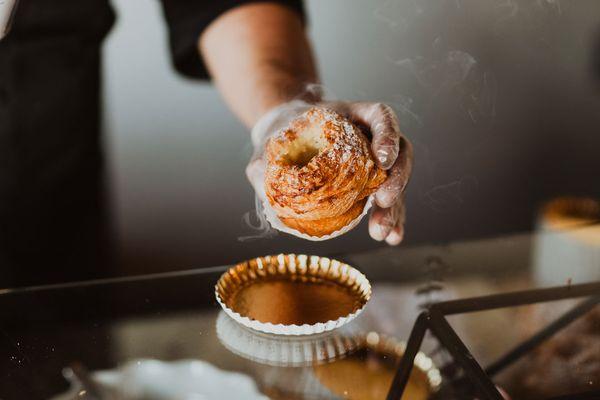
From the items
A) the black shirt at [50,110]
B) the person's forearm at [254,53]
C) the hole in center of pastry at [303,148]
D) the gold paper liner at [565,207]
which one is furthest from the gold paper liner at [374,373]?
the gold paper liner at [565,207]

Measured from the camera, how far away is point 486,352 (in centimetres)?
115

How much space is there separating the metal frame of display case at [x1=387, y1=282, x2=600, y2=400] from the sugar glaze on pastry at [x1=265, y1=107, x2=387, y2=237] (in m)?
0.27

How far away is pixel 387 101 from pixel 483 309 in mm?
1277

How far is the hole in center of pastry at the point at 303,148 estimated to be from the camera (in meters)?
1.19

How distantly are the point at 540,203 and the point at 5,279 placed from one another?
2737 millimetres

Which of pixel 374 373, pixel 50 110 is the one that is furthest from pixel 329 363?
pixel 50 110

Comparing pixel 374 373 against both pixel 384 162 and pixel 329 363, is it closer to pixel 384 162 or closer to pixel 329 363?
pixel 329 363

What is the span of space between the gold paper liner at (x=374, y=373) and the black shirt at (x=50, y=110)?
124cm

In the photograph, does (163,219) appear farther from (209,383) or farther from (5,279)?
(209,383)

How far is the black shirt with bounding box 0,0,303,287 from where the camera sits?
6.14 feet

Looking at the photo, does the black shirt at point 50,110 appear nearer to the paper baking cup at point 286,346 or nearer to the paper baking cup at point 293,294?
the paper baking cup at point 293,294

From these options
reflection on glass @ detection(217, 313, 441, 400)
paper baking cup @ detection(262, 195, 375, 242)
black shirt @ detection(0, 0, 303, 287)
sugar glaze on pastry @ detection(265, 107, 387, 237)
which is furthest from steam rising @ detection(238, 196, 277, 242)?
black shirt @ detection(0, 0, 303, 287)

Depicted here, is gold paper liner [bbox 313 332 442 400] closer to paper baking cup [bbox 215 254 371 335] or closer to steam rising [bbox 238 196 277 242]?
paper baking cup [bbox 215 254 371 335]

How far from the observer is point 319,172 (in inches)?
44.4
